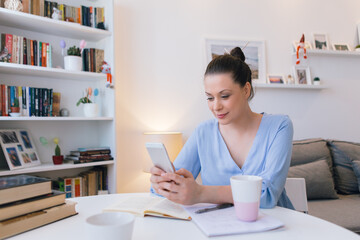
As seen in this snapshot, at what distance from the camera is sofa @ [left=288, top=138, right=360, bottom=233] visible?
2.26 m

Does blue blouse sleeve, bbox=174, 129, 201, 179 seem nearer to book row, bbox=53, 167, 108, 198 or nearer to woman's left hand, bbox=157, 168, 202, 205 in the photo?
woman's left hand, bbox=157, 168, 202, 205

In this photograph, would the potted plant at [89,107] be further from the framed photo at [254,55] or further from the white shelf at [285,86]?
→ the white shelf at [285,86]

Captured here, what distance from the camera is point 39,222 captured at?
0.77 metres

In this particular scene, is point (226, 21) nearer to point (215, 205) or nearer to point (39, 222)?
point (215, 205)

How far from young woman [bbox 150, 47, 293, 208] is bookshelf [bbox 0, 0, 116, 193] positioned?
1.15 metres

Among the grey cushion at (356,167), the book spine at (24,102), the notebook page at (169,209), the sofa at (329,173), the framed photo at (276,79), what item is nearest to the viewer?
the notebook page at (169,209)

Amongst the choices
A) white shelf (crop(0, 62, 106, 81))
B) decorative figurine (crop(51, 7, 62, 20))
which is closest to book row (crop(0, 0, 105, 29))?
decorative figurine (crop(51, 7, 62, 20))

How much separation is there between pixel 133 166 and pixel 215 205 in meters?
1.83

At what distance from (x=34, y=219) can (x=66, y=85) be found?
1831 millimetres

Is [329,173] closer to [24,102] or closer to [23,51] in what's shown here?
[24,102]

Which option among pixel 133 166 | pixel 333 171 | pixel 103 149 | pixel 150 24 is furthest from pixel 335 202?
→ pixel 150 24

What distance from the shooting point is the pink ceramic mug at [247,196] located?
75 centimetres

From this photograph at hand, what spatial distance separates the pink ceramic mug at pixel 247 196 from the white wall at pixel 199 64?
1.87 m

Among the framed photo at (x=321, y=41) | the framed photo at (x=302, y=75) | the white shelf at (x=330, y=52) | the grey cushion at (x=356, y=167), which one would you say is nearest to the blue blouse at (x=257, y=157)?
the grey cushion at (x=356, y=167)
